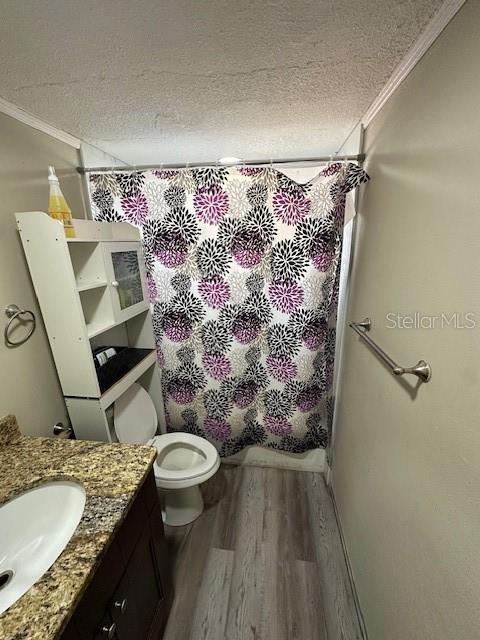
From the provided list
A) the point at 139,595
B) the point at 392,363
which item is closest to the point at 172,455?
the point at 139,595

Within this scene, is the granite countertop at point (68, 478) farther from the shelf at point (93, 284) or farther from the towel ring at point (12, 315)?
the shelf at point (93, 284)

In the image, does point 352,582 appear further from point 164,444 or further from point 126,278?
point 126,278

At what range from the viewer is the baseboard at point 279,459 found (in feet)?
6.29

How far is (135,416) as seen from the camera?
60.2 inches

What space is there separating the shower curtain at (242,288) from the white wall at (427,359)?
11.9 inches

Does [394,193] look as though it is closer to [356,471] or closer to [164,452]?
[356,471]

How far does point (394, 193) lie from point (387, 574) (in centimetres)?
133

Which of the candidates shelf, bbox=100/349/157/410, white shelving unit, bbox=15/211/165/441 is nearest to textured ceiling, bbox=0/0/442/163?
white shelving unit, bbox=15/211/165/441

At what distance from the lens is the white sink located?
74 cm

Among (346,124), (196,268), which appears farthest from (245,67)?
(196,268)

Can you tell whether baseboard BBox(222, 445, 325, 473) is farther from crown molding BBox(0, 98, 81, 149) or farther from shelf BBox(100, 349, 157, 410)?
crown molding BBox(0, 98, 81, 149)

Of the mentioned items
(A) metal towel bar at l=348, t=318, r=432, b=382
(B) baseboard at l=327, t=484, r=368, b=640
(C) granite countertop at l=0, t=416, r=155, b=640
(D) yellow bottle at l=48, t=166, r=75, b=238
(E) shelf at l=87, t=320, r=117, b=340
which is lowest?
(B) baseboard at l=327, t=484, r=368, b=640

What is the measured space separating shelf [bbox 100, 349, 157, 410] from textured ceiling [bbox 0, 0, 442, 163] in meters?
1.15

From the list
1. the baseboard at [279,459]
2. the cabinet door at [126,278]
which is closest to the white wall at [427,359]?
the baseboard at [279,459]
